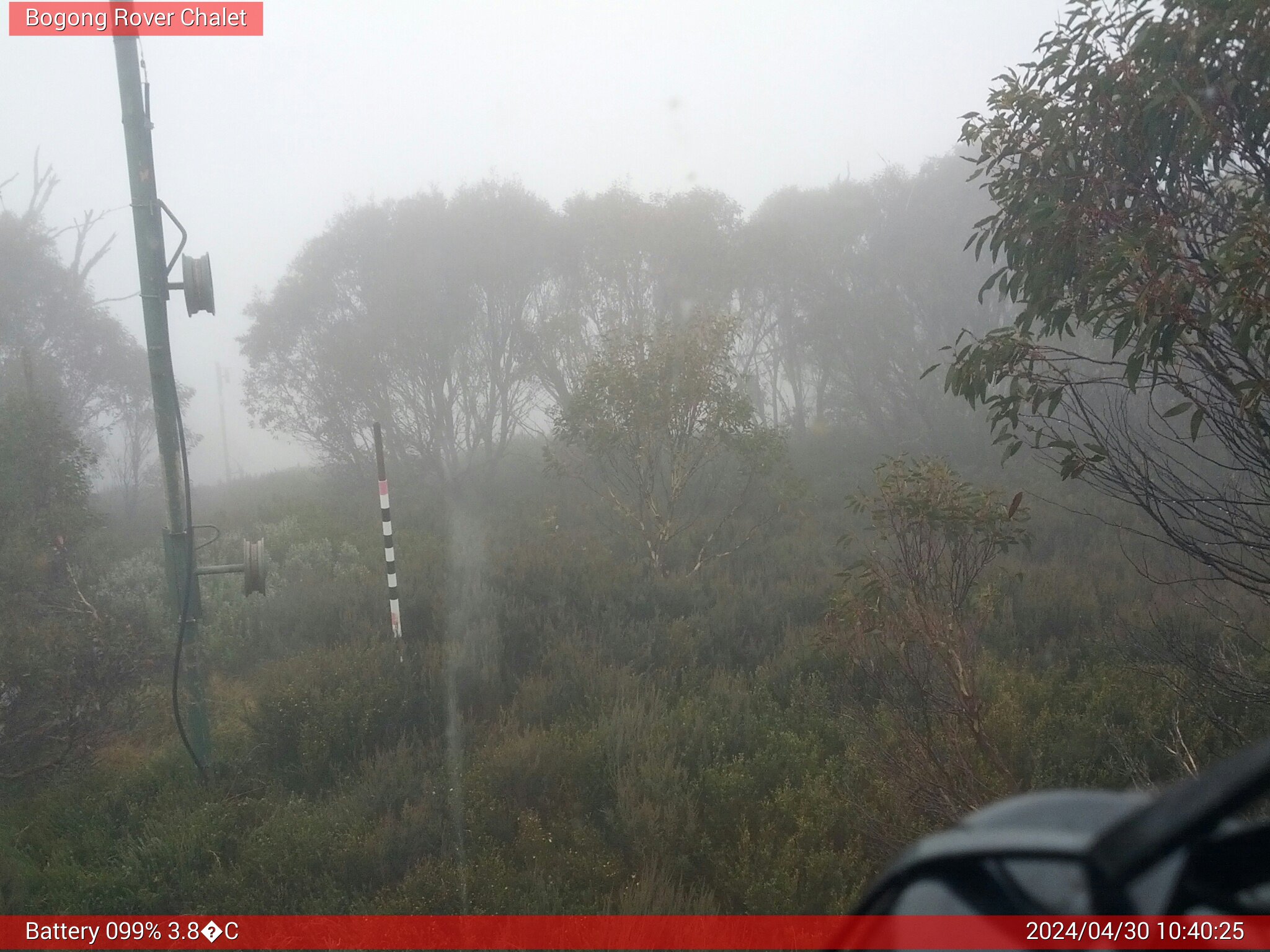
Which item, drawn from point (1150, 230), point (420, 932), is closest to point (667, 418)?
point (1150, 230)

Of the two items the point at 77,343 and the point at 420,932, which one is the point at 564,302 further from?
the point at 420,932

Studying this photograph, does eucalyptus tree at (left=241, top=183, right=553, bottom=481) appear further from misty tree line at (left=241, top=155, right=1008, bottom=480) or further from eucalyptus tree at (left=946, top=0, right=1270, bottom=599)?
eucalyptus tree at (left=946, top=0, right=1270, bottom=599)

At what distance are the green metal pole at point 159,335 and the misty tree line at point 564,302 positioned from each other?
12918mm

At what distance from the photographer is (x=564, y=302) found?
20328 millimetres

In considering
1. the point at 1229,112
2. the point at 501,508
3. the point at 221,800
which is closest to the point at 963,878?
the point at 1229,112

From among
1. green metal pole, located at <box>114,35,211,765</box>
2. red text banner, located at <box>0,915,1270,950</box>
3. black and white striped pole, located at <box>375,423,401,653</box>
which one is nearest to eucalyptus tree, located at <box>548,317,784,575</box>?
black and white striped pole, located at <box>375,423,401,653</box>

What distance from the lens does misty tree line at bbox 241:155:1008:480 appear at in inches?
747

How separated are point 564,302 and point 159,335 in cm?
1570

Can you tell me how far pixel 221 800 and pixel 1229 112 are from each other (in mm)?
6161

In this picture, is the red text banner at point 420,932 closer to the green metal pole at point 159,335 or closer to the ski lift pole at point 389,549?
the green metal pole at point 159,335

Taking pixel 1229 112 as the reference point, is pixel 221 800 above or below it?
below

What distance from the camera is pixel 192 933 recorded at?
3662 mm

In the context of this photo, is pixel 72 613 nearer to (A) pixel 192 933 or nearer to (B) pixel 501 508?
(A) pixel 192 933

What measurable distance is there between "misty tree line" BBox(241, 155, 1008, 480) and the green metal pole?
12918mm
